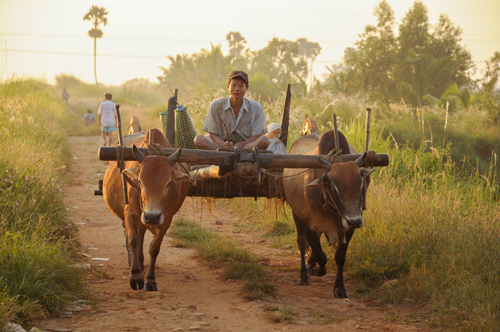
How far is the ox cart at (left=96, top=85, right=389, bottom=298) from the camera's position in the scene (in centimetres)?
411

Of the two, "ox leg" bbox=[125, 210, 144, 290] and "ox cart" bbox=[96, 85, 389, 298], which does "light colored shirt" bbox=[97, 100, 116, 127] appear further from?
"ox leg" bbox=[125, 210, 144, 290]

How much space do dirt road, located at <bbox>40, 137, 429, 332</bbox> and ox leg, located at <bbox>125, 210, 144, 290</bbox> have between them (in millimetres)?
175

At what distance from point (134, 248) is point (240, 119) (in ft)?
7.17

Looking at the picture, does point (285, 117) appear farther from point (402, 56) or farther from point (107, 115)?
point (402, 56)

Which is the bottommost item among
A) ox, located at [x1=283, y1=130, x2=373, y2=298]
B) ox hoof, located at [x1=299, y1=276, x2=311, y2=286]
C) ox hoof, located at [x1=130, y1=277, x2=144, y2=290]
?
ox hoof, located at [x1=299, y1=276, x2=311, y2=286]

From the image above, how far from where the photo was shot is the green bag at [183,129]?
591cm

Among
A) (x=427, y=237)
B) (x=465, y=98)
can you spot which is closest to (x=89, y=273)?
(x=427, y=237)

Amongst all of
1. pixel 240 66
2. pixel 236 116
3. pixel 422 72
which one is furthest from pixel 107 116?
pixel 240 66

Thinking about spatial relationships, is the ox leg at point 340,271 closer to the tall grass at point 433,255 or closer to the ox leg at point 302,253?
the tall grass at point 433,255

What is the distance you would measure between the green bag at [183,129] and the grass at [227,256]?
1337 mm

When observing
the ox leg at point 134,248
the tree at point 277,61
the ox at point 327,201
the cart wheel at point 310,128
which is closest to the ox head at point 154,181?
the ox leg at point 134,248

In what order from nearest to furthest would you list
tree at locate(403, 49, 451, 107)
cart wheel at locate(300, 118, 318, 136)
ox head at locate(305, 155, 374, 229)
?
ox head at locate(305, 155, 374, 229) → cart wheel at locate(300, 118, 318, 136) → tree at locate(403, 49, 451, 107)

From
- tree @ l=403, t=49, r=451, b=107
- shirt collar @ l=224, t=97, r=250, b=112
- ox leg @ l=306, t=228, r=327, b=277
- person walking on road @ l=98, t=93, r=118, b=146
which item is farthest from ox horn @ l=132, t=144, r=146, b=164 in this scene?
tree @ l=403, t=49, r=451, b=107

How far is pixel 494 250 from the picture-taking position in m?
4.64
